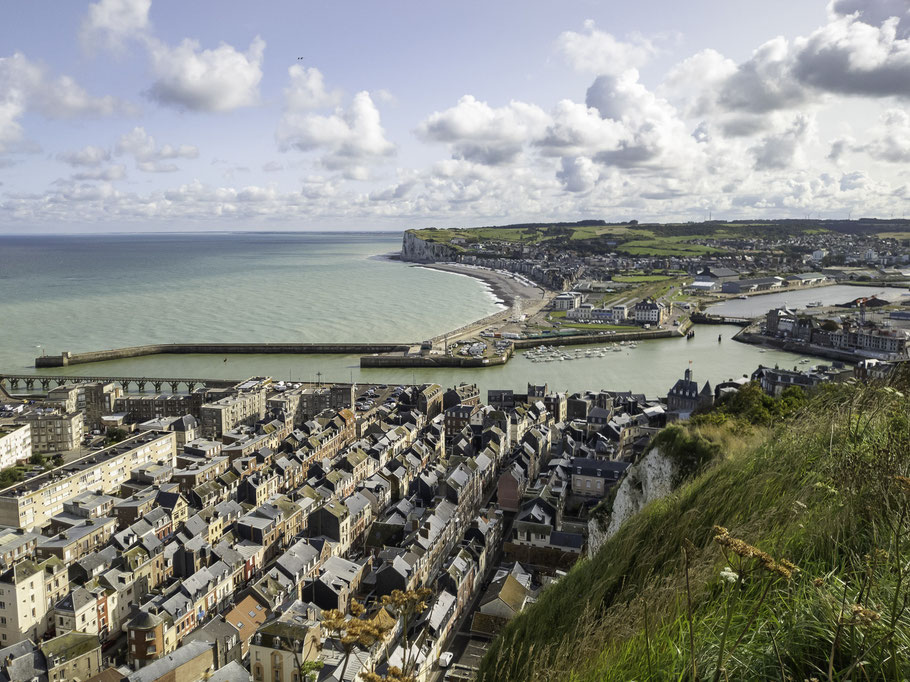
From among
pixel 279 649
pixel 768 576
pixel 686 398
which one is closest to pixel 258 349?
pixel 686 398

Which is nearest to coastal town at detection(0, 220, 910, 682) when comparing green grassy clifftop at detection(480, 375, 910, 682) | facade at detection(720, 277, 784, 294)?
green grassy clifftop at detection(480, 375, 910, 682)

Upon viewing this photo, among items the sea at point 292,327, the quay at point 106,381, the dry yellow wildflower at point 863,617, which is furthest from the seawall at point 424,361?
the dry yellow wildflower at point 863,617

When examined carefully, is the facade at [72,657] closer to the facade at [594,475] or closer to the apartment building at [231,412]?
the facade at [594,475]

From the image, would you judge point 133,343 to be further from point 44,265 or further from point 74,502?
point 44,265

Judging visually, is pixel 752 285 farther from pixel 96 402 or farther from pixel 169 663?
pixel 169 663

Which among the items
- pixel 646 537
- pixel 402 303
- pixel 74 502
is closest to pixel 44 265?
pixel 402 303

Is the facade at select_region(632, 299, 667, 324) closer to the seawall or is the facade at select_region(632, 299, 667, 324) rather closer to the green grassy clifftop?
the seawall
